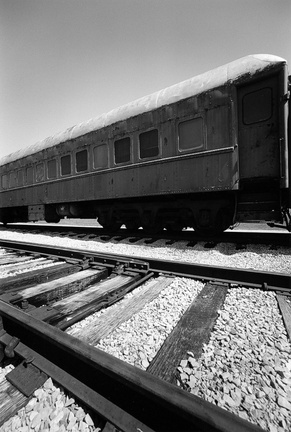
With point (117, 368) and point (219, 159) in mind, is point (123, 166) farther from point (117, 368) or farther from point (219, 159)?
point (117, 368)

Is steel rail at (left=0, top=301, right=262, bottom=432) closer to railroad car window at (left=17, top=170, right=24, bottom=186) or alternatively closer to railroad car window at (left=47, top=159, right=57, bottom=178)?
railroad car window at (left=47, top=159, right=57, bottom=178)

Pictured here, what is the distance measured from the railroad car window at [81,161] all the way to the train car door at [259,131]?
4938mm

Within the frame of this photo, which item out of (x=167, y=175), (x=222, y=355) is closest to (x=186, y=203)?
(x=167, y=175)

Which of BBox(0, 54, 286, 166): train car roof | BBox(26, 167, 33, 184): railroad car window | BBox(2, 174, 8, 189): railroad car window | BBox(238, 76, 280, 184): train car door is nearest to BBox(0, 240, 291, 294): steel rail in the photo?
BBox(238, 76, 280, 184): train car door

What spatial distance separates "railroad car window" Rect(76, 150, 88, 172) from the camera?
7.62 meters

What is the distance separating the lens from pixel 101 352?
4.01 ft

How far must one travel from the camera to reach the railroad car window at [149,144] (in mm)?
5937

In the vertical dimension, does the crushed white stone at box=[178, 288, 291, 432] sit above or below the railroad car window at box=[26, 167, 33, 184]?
below

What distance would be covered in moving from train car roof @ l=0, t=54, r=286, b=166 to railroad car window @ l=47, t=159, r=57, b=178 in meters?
0.96

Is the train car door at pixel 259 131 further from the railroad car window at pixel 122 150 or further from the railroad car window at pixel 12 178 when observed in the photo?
the railroad car window at pixel 12 178

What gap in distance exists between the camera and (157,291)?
2.46 meters

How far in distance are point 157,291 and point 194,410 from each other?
5.15ft

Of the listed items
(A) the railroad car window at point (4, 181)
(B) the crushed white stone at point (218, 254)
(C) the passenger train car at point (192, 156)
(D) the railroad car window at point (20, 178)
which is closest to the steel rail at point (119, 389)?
(B) the crushed white stone at point (218, 254)

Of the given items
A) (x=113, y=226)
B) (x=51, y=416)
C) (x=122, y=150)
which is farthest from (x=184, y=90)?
(x=51, y=416)
